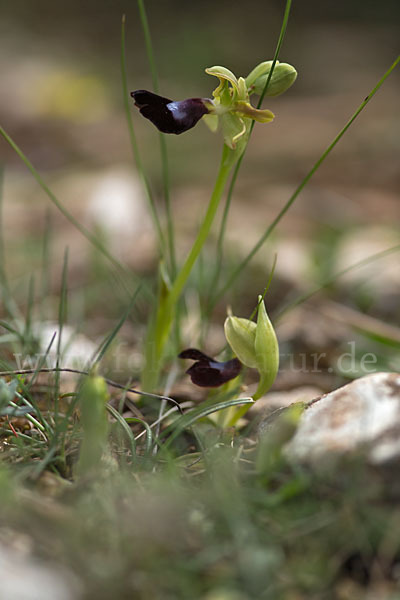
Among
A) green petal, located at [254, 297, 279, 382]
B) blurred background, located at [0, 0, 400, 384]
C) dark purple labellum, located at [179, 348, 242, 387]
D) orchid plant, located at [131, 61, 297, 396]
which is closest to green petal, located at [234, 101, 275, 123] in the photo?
orchid plant, located at [131, 61, 297, 396]

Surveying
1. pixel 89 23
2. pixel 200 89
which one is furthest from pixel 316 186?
pixel 89 23

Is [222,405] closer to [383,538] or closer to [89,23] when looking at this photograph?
[383,538]

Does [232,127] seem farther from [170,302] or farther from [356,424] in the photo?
[356,424]

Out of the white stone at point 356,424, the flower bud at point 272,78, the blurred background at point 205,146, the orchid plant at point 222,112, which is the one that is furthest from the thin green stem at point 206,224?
the blurred background at point 205,146

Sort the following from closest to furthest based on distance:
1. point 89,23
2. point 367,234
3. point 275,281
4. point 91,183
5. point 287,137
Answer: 1. point 275,281
2. point 367,234
3. point 91,183
4. point 287,137
5. point 89,23

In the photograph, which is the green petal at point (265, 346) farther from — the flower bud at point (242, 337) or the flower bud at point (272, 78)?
the flower bud at point (272, 78)

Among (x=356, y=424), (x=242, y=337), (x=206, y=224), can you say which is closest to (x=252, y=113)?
(x=206, y=224)
